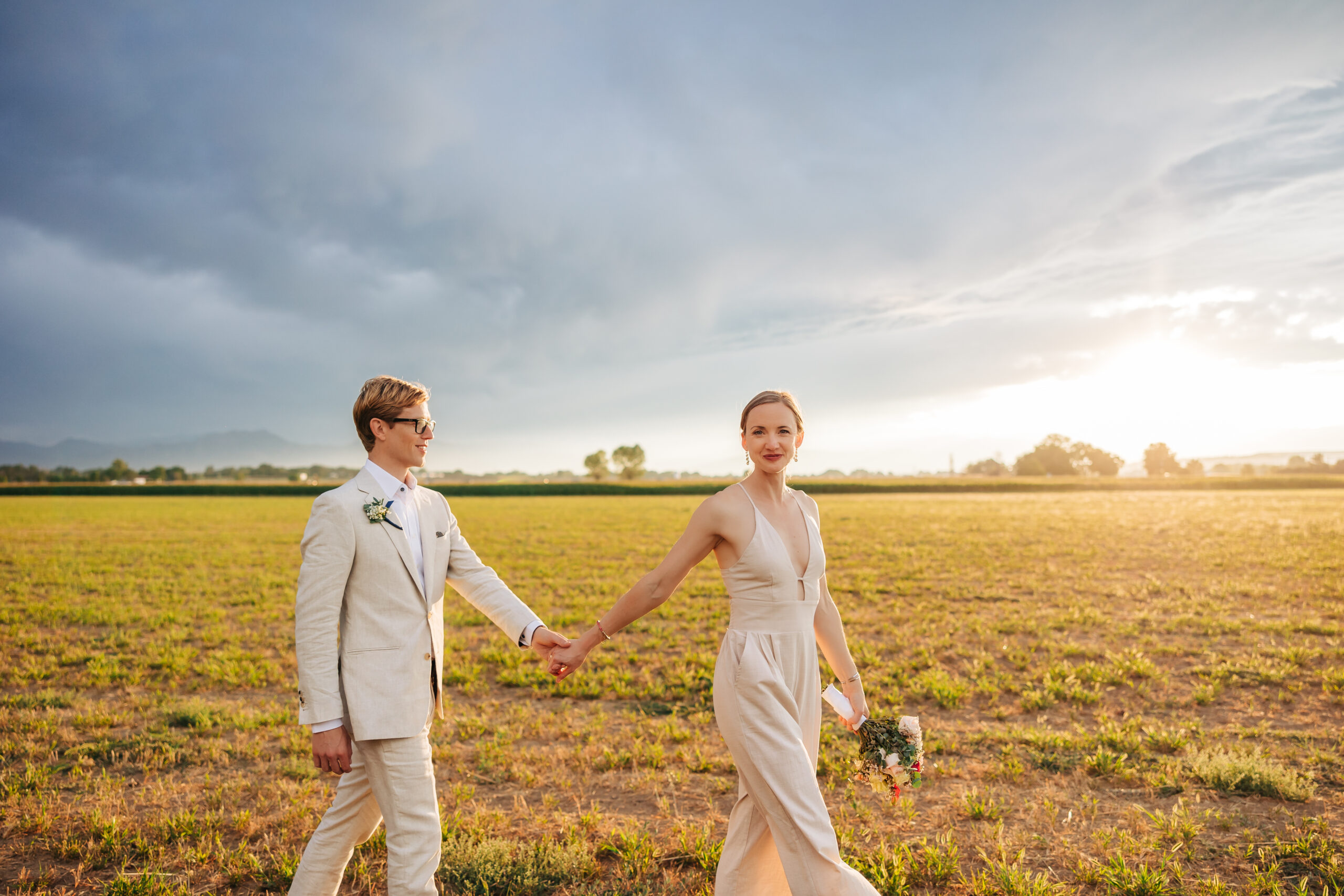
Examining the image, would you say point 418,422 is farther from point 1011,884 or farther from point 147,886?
point 1011,884

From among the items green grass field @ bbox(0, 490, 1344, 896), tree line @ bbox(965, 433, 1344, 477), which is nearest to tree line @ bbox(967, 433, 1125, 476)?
tree line @ bbox(965, 433, 1344, 477)

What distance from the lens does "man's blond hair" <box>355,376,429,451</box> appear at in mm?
3629

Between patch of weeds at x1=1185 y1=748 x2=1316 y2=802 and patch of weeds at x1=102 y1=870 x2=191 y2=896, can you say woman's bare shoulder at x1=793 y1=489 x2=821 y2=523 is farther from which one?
patch of weeds at x1=1185 y1=748 x2=1316 y2=802

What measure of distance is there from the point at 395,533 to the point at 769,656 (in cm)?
206

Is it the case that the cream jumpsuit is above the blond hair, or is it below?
below

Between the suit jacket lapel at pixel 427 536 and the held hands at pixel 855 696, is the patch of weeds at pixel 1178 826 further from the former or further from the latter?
the suit jacket lapel at pixel 427 536

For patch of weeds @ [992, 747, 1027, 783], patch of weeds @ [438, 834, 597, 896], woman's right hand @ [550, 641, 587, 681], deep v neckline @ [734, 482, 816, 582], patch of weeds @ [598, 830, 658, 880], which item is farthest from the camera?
patch of weeds @ [992, 747, 1027, 783]

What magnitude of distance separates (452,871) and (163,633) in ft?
36.4

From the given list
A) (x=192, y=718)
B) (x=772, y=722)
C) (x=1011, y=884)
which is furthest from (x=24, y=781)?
(x=1011, y=884)

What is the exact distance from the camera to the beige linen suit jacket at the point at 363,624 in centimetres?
329

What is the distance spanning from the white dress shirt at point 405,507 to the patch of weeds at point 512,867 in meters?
2.27

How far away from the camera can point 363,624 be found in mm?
3418

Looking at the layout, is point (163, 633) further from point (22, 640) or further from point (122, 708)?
point (122, 708)

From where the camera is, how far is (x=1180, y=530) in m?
28.3
